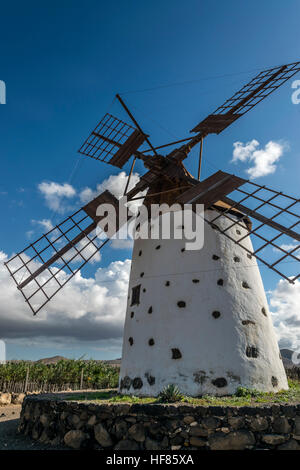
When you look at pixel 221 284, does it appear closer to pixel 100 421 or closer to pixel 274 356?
pixel 274 356

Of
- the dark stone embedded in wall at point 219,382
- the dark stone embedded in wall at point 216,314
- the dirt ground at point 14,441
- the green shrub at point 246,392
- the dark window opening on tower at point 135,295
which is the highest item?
the dark window opening on tower at point 135,295

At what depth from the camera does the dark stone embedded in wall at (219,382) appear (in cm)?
755

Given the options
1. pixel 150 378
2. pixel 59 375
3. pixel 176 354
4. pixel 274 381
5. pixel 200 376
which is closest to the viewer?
pixel 200 376

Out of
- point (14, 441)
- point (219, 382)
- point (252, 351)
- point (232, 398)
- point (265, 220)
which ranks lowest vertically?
point (14, 441)

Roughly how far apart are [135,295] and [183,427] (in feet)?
16.8

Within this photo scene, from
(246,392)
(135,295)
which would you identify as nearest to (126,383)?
(135,295)

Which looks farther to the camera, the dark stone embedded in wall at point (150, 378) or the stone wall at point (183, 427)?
the dark stone embedded in wall at point (150, 378)

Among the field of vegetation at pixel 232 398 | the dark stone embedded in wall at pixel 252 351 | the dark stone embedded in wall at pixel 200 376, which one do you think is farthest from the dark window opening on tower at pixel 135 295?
the dark stone embedded in wall at pixel 252 351

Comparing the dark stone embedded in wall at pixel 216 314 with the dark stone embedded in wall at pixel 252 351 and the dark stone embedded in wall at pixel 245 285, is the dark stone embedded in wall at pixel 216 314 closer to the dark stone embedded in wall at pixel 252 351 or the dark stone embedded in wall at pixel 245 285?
the dark stone embedded in wall at pixel 252 351

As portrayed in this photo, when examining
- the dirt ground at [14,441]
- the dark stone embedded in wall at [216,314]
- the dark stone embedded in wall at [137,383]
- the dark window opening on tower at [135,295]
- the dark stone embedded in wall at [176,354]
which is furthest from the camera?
the dark window opening on tower at [135,295]

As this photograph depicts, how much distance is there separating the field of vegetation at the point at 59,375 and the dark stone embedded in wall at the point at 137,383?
74.4ft

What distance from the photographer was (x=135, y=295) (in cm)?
1031

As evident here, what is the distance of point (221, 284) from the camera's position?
8797 millimetres

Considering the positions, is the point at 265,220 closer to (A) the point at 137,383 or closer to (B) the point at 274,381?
(B) the point at 274,381
